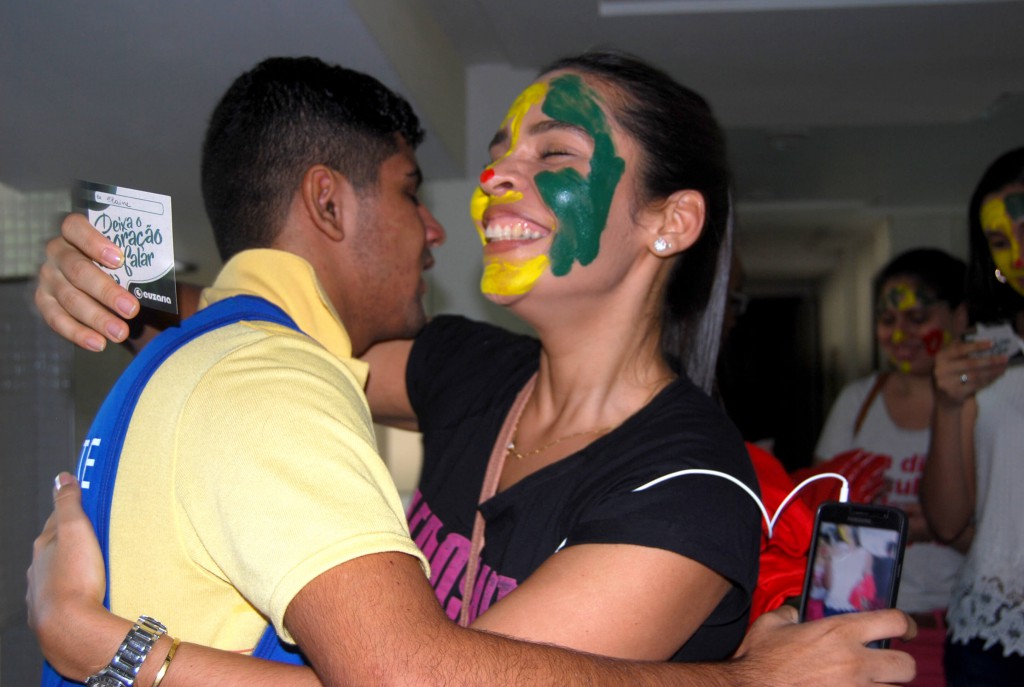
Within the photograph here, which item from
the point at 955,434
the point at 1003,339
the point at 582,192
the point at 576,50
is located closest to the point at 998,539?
the point at 955,434

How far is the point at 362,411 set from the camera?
39.6 inches

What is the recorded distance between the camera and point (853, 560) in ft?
4.28

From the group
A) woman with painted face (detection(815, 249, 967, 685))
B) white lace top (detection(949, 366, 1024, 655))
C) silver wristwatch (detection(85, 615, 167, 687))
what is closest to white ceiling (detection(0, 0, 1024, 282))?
silver wristwatch (detection(85, 615, 167, 687))

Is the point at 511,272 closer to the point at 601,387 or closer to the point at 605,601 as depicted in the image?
the point at 601,387

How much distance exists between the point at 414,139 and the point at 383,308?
1.11 ft

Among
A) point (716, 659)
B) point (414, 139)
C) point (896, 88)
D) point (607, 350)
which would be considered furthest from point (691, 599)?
point (896, 88)

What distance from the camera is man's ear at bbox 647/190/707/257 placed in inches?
58.2

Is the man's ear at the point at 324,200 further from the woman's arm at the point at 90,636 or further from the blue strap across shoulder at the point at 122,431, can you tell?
the woman's arm at the point at 90,636

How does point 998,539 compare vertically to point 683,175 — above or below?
below

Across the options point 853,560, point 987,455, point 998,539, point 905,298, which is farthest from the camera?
point 905,298

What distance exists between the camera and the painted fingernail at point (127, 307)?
1034 millimetres

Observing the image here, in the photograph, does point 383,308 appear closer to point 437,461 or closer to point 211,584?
point 437,461

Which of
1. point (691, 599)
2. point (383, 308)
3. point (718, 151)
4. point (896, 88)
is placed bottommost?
point (691, 599)

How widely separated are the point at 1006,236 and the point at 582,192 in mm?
1273
